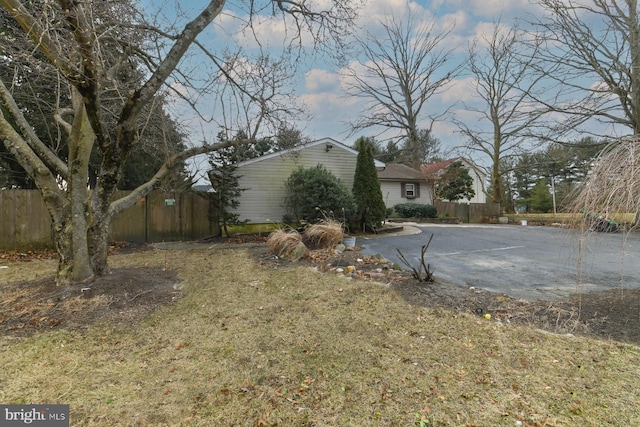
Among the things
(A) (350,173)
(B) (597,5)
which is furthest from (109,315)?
(B) (597,5)

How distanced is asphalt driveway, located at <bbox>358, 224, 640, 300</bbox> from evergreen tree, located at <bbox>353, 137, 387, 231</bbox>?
2035mm

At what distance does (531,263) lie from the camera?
6.36 meters

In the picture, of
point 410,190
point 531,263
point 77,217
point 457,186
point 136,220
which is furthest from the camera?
point 457,186

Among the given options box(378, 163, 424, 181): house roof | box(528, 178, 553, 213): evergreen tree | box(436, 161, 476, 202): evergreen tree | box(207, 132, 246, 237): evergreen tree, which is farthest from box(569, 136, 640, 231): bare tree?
box(528, 178, 553, 213): evergreen tree

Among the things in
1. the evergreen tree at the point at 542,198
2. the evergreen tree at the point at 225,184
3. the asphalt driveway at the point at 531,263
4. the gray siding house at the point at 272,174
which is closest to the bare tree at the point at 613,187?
the asphalt driveway at the point at 531,263

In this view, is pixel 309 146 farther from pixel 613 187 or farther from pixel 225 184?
pixel 613 187

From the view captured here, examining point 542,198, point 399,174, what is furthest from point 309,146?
point 542,198

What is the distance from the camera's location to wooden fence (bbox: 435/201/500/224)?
19.3 metres

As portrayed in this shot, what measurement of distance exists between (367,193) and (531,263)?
6035 millimetres

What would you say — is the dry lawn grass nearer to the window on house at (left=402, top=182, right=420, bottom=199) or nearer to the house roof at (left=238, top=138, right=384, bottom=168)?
the house roof at (left=238, top=138, right=384, bottom=168)

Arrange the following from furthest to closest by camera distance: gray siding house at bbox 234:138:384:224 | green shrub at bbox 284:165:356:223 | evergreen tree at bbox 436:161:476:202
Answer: evergreen tree at bbox 436:161:476:202, gray siding house at bbox 234:138:384:224, green shrub at bbox 284:165:356:223

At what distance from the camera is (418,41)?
22.2 m

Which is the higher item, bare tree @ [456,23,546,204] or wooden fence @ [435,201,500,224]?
bare tree @ [456,23,546,204]

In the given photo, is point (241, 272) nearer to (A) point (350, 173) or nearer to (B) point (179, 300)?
(B) point (179, 300)
